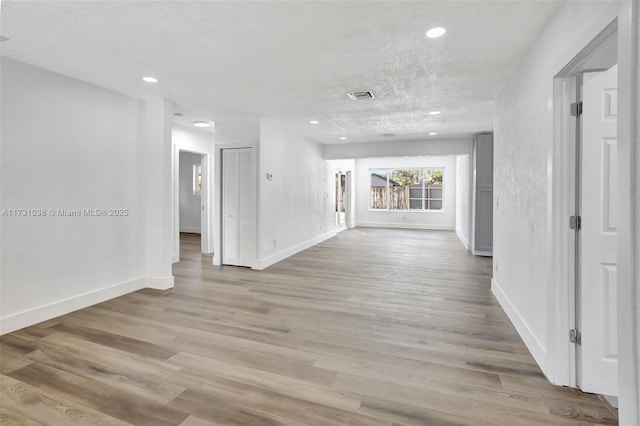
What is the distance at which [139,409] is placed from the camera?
5.89 feet

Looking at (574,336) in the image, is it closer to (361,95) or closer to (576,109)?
(576,109)

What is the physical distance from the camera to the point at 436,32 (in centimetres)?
231

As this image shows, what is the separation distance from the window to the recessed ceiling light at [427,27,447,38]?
353 inches

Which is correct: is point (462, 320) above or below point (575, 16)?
below

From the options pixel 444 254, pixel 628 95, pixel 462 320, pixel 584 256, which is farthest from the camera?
pixel 444 254

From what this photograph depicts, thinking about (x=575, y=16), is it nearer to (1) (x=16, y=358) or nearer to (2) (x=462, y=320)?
(2) (x=462, y=320)

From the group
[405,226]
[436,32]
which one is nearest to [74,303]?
[436,32]

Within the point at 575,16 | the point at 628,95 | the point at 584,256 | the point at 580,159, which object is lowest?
the point at 584,256

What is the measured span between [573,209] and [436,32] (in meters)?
1.52

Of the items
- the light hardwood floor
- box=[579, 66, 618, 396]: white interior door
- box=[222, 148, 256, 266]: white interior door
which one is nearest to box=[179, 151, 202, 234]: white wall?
box=[222, 148, 256, 266]: white interior door

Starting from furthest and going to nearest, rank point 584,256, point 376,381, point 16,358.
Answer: point 16,358 → point 376,381 → point 584,256

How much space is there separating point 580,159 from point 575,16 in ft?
2.63

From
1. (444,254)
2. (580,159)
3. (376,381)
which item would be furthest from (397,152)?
(376,381)

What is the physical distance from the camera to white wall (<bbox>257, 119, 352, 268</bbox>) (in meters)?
5.22
